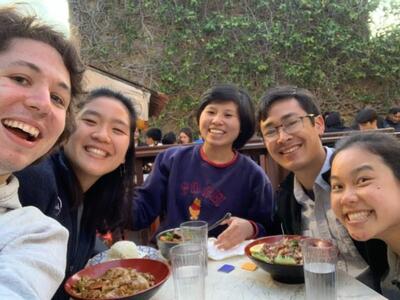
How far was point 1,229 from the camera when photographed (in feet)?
3.13

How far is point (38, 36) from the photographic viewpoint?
4.20ft

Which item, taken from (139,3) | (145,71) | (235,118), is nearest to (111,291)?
(235,118)

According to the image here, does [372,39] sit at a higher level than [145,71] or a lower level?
higher

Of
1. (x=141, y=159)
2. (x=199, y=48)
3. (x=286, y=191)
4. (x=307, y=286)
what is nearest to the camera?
(x=307, y=286)

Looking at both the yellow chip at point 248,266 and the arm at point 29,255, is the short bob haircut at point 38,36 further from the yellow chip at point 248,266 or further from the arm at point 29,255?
the yellow chip at point 248,266

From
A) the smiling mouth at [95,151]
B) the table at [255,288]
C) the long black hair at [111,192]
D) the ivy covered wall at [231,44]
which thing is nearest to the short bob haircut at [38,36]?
the smiling mouth at [95,151]

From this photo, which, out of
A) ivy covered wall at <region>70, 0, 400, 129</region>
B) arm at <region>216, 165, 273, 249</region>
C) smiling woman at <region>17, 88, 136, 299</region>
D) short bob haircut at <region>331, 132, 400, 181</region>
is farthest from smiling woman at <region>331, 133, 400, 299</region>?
ivy covered wall at <region>70, 0, 400, 129</region>

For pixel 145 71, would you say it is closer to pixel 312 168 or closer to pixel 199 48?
pixel 199 48

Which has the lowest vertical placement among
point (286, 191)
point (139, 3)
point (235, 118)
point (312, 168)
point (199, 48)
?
point (286, 191)

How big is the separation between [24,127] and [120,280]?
0.65 m

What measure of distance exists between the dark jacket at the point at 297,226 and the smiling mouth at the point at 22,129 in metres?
1.45

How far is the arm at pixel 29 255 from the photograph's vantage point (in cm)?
86

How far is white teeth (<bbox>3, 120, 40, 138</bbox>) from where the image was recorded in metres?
1.10

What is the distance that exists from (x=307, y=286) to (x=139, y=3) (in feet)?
30.6
